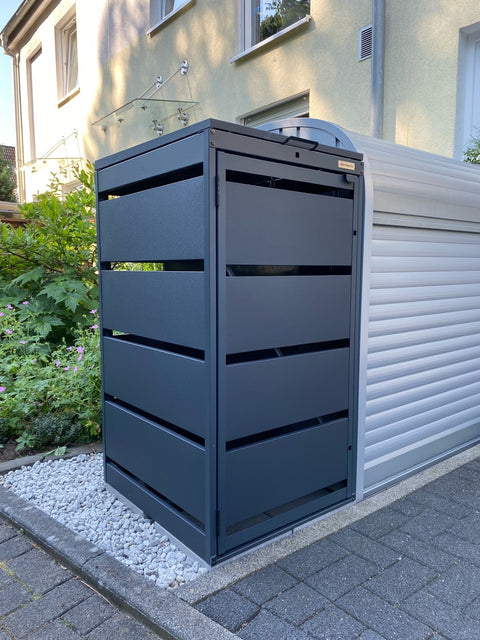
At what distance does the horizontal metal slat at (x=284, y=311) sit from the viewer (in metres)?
2.02

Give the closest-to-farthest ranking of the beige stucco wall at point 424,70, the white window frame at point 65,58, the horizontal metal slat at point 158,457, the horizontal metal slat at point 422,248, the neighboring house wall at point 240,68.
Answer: the horizontal metal slat at point 158,457, the horizontal metal slat at point 422,248, the beige stucco wall at point 424,70, the neighboring house wall at point 240,68, the white window frame at point 65,58

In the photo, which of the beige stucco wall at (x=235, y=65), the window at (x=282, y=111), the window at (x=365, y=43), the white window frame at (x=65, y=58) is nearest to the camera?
the window at (x=365, y=43)

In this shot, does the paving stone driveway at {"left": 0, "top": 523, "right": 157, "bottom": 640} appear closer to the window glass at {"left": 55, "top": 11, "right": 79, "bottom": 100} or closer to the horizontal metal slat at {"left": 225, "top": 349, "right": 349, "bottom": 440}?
the horizontal metal slat at {"left": 225, "top": 349, "right": 349, "bottom": 440}

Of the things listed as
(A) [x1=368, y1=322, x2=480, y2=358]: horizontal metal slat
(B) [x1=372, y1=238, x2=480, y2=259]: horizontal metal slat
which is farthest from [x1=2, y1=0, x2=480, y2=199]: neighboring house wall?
(A) [x1=368, y1=322, x2=480, y2=358]: horizontal metal slat

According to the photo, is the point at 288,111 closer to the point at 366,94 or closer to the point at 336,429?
the point at 366,94

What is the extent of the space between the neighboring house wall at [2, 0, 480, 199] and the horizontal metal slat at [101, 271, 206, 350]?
3371 millimetres

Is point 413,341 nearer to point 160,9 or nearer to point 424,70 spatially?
point 424,70

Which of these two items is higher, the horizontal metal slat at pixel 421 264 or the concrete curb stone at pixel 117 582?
the horizontal metal slat at pixel 421 264

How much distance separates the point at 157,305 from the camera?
2252 mm

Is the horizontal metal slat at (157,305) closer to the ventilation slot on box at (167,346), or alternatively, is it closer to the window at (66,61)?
the ventilation slot on box at (167,346)

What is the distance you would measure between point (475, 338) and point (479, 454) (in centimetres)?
78

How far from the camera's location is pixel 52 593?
1.98 meters

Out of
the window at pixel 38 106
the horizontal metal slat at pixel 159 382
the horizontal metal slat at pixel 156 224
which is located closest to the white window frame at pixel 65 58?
the window at pixel 38 106

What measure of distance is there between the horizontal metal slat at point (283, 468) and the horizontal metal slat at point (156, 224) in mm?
897
